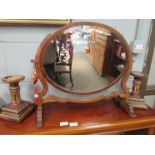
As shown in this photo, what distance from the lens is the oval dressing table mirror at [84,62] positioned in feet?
2.76

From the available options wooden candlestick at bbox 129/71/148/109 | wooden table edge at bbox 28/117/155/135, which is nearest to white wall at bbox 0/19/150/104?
wooden candlestick at bbox 129/71/148/109

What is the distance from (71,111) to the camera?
999 mm

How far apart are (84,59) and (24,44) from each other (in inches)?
16.5

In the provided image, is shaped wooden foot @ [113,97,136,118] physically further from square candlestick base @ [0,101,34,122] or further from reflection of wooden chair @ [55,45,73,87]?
square candlestick base @ [0,101,34,122]

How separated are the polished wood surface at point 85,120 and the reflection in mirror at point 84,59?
0.15 metres

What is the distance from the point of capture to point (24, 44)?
1022 mm

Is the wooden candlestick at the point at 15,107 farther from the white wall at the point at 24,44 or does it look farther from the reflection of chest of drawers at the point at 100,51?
the reflection of chest of drawers at the point at 100,51

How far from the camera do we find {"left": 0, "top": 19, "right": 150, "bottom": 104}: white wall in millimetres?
995

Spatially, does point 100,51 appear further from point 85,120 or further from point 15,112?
point 15,112

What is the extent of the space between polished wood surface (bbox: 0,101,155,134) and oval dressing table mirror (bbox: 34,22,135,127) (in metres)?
0.06

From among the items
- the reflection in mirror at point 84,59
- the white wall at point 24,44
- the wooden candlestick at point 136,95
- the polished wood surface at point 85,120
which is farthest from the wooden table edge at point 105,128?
the white wall at point 24,44

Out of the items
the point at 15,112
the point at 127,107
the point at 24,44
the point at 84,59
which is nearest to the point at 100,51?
the point at 84,59
